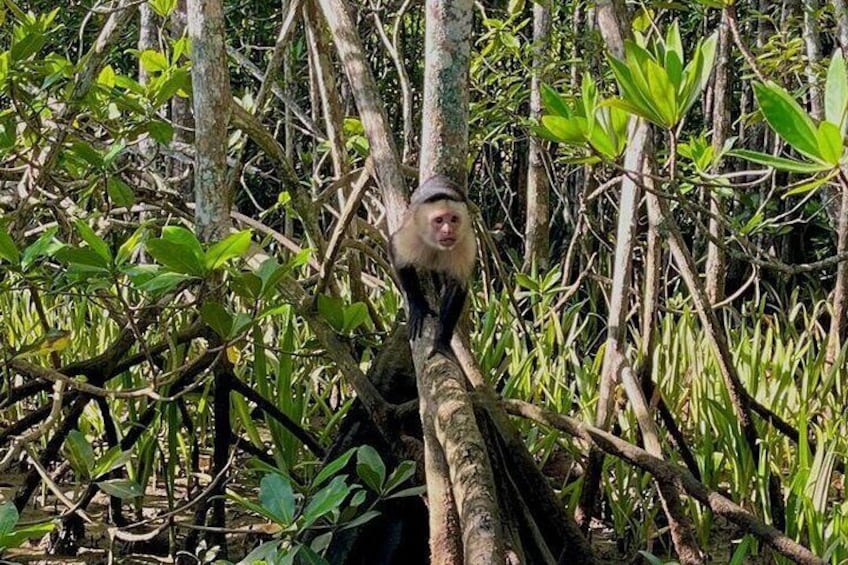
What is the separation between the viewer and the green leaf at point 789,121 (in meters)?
1.35

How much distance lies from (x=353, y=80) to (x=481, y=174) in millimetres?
4993

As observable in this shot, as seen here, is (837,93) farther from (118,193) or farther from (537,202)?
(537,202)

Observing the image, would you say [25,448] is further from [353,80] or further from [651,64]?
[651,64]

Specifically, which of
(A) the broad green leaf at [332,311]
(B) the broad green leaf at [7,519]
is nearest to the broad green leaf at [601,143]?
(A) the broad green leaf at [332,311]

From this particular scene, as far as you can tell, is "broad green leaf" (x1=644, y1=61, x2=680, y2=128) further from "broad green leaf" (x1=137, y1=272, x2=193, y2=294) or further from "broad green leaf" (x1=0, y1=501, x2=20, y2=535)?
"broad green leaf" (x1=0, y1=501, x2=20, y2=535)

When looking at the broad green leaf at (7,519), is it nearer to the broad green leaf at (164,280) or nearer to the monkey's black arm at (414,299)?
the broad green leaf at (164,280)

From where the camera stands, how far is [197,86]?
9.37ft

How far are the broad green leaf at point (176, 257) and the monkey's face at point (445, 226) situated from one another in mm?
793

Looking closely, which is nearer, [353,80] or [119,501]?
[353,80]

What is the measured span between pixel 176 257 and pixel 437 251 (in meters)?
1.21

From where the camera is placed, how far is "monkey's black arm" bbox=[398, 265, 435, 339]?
8.43 feet

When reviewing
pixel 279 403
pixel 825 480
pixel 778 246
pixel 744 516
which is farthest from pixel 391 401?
pixel 778 246

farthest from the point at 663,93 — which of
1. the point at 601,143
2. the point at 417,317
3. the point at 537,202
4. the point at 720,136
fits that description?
the point at 537,202

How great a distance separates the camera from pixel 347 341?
3020mm
